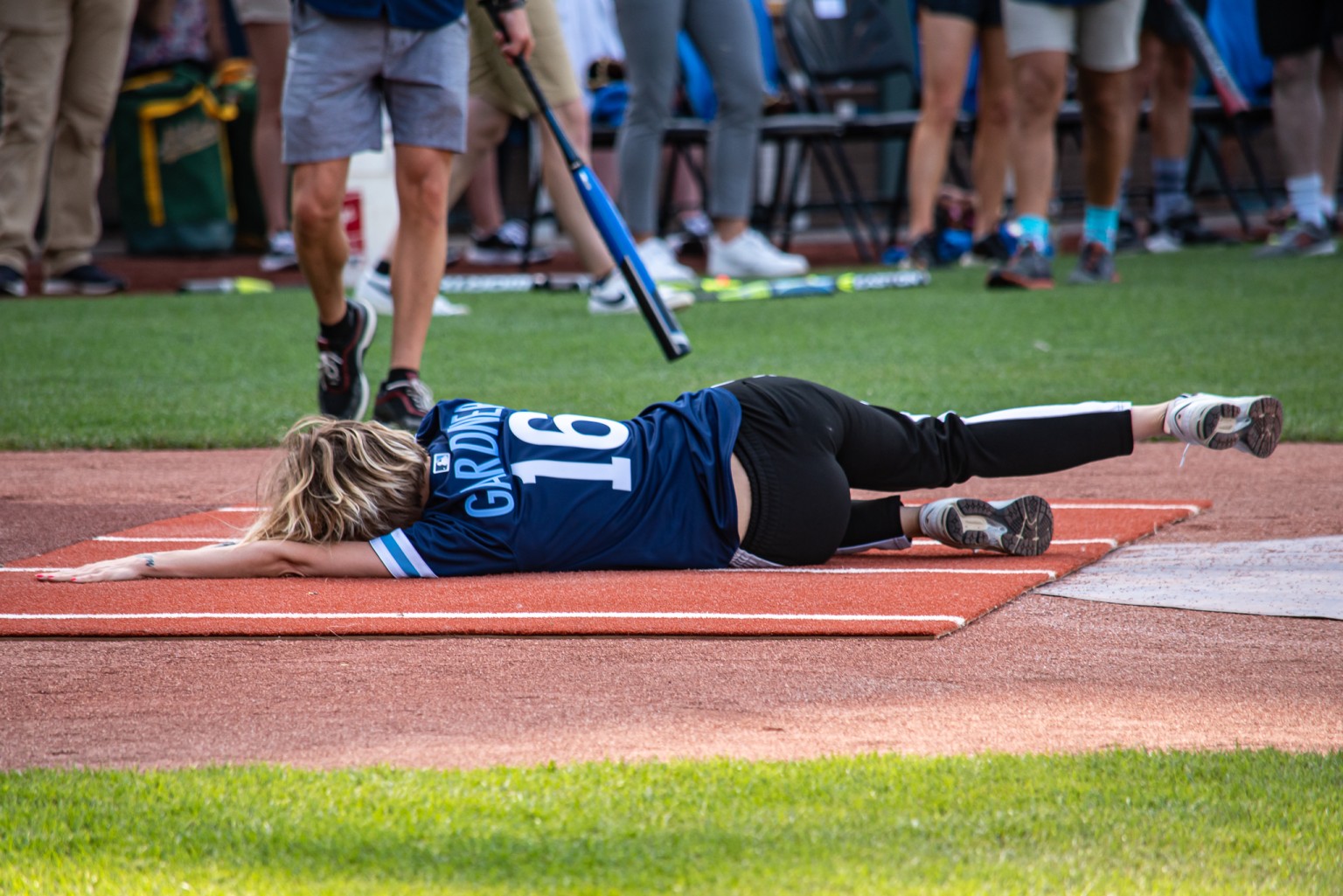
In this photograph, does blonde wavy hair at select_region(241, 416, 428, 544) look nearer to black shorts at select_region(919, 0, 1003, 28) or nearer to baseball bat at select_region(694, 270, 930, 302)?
baseball bat at select_region(694, 270, 930, 302)

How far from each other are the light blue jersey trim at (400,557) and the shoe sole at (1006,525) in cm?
101

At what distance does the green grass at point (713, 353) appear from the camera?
4.85 meters

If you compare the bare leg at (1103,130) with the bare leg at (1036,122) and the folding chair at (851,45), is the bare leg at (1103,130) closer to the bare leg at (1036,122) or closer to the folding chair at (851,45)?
the bare leg at (1036,122)

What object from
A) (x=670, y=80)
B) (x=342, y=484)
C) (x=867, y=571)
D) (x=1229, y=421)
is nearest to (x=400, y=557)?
(x=342, y=484)

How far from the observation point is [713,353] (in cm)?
598

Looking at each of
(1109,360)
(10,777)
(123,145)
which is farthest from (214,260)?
(10,777)

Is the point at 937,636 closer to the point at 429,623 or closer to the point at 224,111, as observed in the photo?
the point at 429,623

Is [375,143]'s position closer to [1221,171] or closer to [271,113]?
[271,113]

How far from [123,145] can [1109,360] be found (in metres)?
8.52

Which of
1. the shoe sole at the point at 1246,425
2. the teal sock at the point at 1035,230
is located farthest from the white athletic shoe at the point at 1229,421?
the teal sock at the point at 1035,230

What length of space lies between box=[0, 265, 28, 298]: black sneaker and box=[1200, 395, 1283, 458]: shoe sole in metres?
7.01

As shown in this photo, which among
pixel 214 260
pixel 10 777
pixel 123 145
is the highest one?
pixel 10 777

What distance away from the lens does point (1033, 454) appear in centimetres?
319

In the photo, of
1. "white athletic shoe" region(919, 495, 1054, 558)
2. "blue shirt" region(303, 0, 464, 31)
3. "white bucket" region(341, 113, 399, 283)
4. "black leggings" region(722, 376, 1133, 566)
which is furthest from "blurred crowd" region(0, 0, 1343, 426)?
"white athletic shoe" region(919, 495, 1054, 558)
